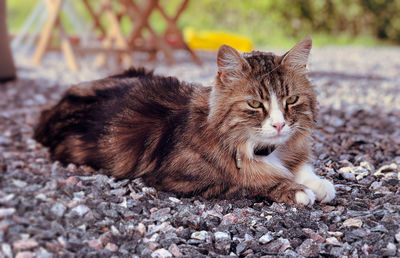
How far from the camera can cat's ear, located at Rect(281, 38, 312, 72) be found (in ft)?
7.34

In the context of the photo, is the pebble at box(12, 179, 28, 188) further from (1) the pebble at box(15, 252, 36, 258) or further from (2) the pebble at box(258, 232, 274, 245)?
(2) the pebble at box(258, 232, 274, 245)

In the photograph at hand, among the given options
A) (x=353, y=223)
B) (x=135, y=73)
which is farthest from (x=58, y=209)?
(x=135, y=73)

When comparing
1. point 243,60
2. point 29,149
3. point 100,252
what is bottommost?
point 29,149

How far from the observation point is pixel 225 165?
228cm

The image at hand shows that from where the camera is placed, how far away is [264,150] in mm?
2316

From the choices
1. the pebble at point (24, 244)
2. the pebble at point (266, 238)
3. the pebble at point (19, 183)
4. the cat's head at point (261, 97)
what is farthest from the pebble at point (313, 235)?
the pebble at point (19, 183)

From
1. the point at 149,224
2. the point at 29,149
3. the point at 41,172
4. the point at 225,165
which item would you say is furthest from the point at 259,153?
the point at 29,149

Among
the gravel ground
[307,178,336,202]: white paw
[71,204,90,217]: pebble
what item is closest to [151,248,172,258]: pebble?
the gravel ground

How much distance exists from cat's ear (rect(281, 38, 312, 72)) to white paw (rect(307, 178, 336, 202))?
0.62 m

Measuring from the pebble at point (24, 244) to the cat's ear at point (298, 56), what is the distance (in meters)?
1.43

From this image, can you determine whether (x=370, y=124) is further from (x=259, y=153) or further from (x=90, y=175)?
(x=90, y=175)

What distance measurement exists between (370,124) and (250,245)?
271cm

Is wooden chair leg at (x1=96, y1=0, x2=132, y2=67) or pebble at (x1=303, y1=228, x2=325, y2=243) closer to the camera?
pebble at (x1=303, y1=228, x2=325, y2=243)

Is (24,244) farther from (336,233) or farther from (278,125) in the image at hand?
(336,233)
